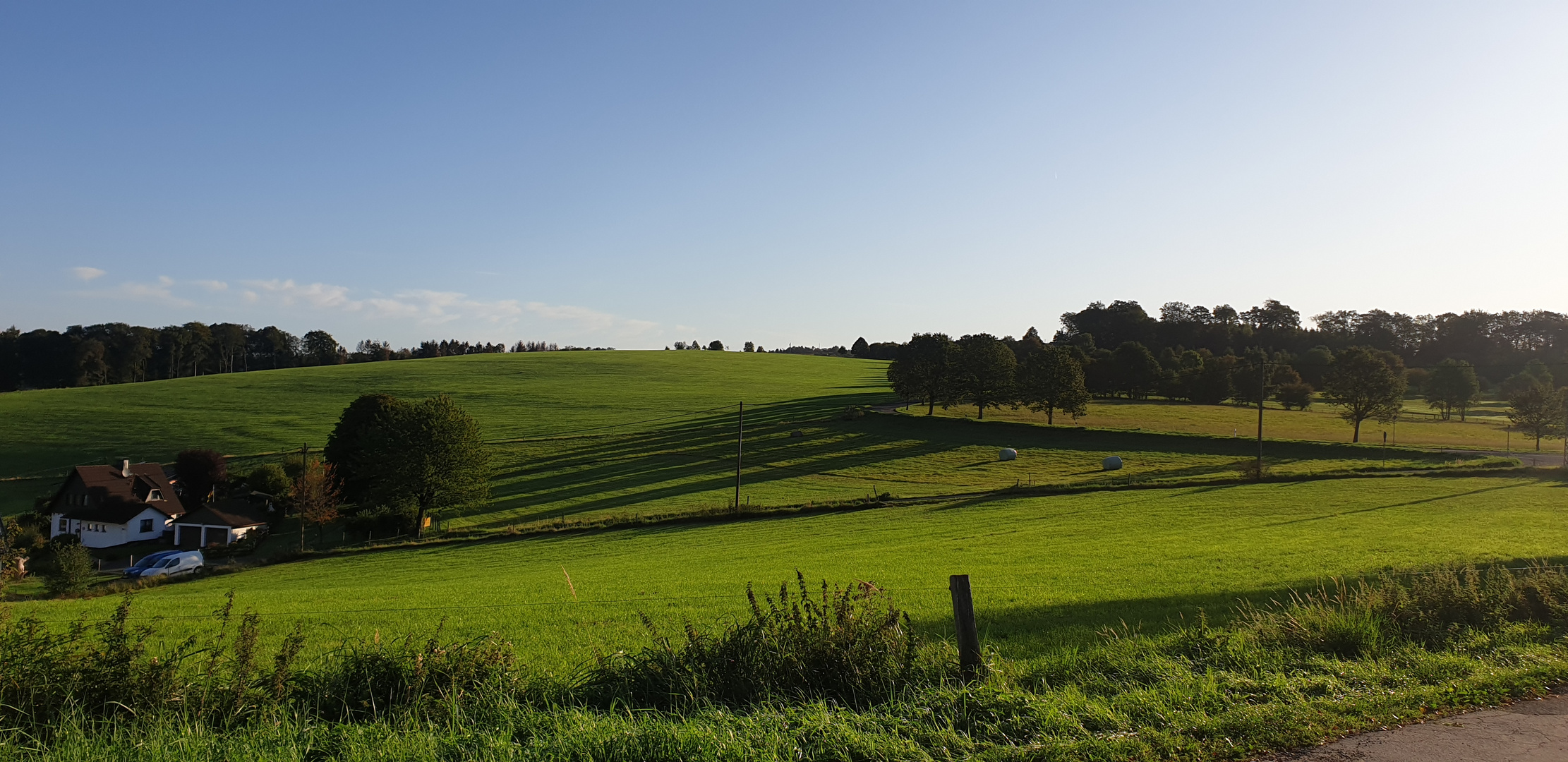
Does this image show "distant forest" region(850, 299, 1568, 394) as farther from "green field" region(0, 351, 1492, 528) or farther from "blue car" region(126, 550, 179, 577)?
"blue car" region(126, 550, 179, 577)

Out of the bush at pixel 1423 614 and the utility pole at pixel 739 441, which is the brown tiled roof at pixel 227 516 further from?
the bush at pixel 1423 614

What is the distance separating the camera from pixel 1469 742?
232 inches

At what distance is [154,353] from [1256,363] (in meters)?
179

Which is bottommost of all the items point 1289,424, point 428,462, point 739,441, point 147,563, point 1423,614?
point 147,563

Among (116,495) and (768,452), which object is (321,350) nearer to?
(116,495)

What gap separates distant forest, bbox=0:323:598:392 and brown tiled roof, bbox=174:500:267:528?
94427 millimetres

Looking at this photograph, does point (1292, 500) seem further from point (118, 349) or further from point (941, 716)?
point (118, 349)

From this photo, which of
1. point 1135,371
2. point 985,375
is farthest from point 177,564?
point 1135,371

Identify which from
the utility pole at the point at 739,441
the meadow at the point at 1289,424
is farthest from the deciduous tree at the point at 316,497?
the meadow at the point at 1289,424

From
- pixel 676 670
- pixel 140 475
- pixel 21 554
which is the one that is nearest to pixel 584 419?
pixel 140 475

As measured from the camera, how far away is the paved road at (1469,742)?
5598mm

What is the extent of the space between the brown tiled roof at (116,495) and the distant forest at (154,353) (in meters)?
85.3

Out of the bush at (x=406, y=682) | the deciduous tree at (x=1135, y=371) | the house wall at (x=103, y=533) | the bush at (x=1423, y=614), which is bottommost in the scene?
the house wall at (x=103, y=533)

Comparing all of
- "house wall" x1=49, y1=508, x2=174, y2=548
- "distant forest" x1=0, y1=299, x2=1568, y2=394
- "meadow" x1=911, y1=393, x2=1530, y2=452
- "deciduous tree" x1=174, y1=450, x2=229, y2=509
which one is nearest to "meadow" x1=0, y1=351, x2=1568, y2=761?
"meadow" x1=911, y1=393, x2=1530, y2=452
